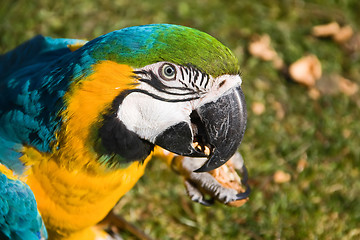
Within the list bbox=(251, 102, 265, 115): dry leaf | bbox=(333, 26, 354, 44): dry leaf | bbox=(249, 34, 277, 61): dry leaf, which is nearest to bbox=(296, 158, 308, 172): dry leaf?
bbox=(251, 102, 265, 115): dry leaf

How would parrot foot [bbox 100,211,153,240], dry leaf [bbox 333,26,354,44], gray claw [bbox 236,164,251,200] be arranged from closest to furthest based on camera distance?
gray claw [bbox 236,164,251,200] → parrot foot [bbox 100,211,153,240] → dry leaf [bbox 333,26,354,44]

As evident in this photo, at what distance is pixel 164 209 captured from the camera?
2598 millimetres

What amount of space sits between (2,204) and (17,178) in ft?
0.34

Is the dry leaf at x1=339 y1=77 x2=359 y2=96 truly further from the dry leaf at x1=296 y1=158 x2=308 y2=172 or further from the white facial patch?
the white facial patch

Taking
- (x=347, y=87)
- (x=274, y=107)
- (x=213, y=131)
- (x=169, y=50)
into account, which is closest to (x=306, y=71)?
(x=347, y=87)

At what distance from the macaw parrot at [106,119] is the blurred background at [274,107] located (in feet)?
2.67

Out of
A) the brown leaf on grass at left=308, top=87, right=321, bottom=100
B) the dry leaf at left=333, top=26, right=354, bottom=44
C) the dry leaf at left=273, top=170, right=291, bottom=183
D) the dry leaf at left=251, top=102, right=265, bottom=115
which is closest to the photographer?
the dry leaf at left=273, top=170, right=291, bottom=183

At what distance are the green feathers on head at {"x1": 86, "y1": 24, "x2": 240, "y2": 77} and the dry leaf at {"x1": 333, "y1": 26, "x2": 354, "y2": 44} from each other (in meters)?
2.38

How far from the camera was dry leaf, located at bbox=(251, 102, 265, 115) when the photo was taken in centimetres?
313

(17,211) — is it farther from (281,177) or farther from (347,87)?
(347,87)

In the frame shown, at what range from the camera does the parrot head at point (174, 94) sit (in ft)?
5.06

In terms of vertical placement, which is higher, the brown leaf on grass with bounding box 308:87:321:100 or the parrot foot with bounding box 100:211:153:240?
the brown leaf on grass with bounding box 308:87:321:100

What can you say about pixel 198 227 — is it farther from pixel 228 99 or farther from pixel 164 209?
pixel 228 99

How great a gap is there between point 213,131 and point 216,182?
49cm
